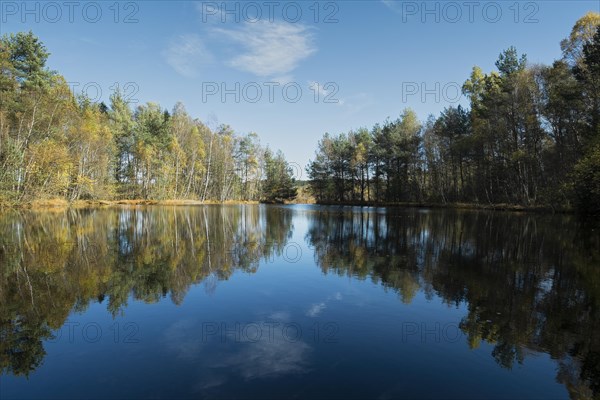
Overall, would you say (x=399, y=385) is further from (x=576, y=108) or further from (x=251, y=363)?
(x=576, y=108)

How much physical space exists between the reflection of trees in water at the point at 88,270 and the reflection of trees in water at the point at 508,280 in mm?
4366

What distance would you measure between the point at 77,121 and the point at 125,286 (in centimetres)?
4785

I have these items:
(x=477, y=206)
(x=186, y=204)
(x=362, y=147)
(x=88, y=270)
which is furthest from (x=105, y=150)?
(x=477, y=206)

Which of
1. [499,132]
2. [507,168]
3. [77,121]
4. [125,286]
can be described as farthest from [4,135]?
[507,168]

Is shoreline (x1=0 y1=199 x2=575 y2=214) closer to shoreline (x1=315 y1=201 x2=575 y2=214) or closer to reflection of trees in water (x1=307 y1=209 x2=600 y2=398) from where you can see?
shoreline (x1=315 y1=201 x2=575 y2=214)

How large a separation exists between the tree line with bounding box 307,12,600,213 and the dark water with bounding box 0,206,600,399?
74.6 ft

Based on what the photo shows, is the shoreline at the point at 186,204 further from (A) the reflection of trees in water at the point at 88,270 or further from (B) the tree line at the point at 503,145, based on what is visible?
(A) the reflection of trees in water at the point at 88,270

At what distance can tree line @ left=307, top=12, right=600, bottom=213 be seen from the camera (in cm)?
3153

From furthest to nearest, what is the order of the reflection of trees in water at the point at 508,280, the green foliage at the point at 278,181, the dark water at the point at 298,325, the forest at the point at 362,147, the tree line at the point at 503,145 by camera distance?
the green foliage at the point at 278,181, the forest at the point at 362,147, the tree line at the point at 503,145, the reflection of trees in water at the point at 508,280, the dark water at the point at 298,325

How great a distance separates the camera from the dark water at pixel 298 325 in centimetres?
478

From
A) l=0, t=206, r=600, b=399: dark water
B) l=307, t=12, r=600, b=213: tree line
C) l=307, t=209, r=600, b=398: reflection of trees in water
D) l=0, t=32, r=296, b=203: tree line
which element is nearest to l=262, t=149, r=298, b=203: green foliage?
l=0, t=32, r=296, b=203: tree line

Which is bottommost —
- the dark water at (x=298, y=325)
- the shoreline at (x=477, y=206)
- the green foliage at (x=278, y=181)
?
the dark water at (x=298, y=325)

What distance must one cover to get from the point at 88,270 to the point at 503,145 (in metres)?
51.0

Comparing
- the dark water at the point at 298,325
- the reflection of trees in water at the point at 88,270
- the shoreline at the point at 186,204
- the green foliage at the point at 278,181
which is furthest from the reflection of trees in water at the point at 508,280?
the green foliage at the point at 278,181
